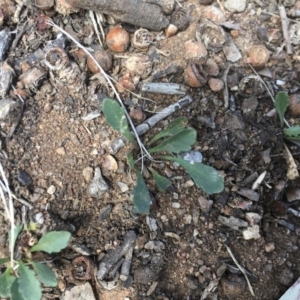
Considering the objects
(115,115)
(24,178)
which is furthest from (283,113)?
(24,178)

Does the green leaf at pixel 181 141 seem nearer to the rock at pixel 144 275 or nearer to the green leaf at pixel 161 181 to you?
the green leaf at pixel 161 181

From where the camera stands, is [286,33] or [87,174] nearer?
[87,174]

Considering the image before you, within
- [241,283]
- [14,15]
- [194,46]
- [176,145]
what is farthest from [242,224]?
[14,15]

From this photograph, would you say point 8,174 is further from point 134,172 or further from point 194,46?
point 194,46

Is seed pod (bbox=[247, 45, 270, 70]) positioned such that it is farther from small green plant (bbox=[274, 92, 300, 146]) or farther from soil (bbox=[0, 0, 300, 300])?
small green plant (bbox=[274, 92, 300, 146])

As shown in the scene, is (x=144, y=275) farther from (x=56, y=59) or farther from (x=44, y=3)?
(x=44, y=3)

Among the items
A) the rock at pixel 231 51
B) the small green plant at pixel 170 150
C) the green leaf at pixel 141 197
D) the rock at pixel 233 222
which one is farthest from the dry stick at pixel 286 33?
the green leaf at pixel 141 197
